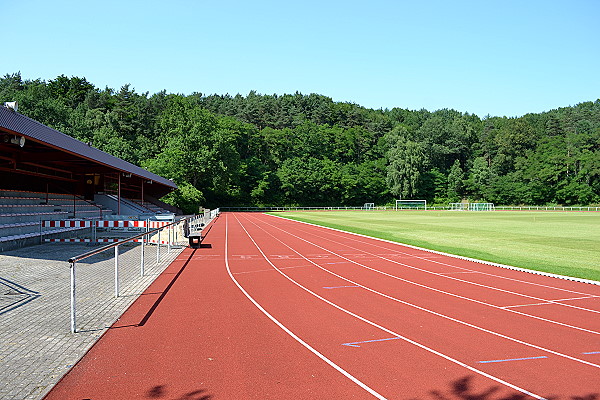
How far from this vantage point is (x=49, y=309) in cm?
786

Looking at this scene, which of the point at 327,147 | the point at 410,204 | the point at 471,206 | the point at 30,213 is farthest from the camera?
the point at 327,147

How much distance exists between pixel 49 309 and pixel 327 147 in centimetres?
10323

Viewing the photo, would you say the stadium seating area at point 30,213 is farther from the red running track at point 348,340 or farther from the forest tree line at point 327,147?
the forest tree line at point 327,147

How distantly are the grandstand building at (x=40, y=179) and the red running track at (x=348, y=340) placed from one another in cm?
819

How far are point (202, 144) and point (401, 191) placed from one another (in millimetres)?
48742

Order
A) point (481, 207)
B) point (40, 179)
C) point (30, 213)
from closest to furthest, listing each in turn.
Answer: point (30, 213) → point (40, 179) → point (481, 207)

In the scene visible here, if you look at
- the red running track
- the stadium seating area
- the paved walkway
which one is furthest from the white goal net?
the paved walkway

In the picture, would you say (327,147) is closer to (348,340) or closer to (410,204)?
(410,204)

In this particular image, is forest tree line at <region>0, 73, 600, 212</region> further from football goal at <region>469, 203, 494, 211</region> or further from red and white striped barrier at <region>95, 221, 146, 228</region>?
red and white striped barrier at <region>95, 221, 146, 228</region>

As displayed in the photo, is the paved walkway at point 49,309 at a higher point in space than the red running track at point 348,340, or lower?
higher

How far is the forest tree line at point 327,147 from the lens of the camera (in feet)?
234

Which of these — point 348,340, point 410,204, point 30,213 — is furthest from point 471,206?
point 348,340

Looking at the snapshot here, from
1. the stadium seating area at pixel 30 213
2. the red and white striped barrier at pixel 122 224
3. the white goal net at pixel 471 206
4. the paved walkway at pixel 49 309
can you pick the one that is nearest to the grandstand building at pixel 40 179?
the stadium seating area at pixel 30 213

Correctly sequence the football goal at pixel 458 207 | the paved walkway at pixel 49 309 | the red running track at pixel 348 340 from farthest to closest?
the football goal at pixel 458 207, the paved walkway at pixel 49 309, the red running track at pixel 348 340
